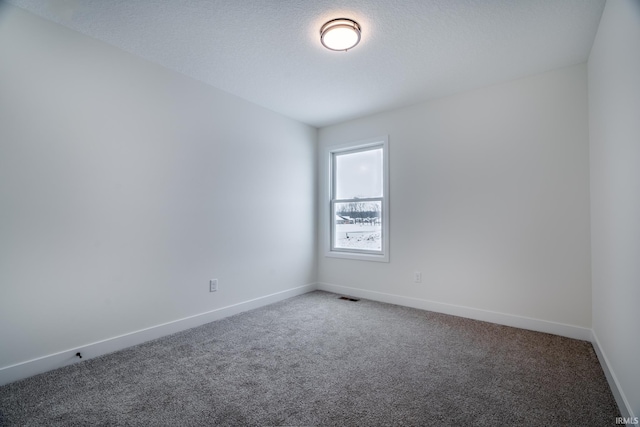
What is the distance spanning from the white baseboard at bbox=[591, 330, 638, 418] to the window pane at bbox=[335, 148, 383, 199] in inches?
100

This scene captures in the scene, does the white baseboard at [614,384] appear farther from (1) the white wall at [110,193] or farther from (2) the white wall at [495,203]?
(1) the white wall at [110,193]

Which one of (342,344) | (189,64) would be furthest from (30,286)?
(342,344)

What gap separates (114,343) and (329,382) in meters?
1.81

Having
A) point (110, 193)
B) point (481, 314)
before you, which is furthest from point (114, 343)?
point (481, 314)

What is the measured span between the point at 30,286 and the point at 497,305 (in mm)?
4006

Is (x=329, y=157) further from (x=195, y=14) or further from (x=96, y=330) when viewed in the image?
(x=96, y=330)

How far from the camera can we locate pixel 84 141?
7.53ft

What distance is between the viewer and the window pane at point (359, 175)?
4.09 meters

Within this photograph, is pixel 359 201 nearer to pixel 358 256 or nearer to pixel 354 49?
pixel 358 256

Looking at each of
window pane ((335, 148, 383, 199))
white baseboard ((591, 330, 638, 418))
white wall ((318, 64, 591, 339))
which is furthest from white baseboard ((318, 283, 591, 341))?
window pane ((335, 148, 383, 199))

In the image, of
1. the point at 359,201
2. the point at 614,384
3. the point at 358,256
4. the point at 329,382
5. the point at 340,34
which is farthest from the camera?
the point at 359,201

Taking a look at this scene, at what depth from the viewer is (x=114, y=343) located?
2426 mm

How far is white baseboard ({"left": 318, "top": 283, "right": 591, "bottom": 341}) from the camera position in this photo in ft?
8.79

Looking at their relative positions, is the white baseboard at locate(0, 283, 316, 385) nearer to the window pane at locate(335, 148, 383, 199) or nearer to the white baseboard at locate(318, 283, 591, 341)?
the white baseboard at locate(318, 283, 591, 341)
